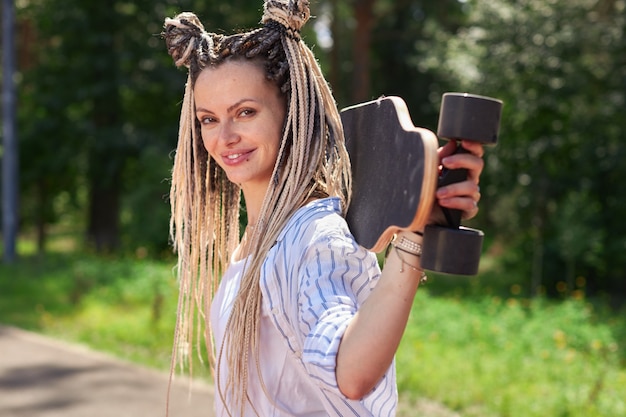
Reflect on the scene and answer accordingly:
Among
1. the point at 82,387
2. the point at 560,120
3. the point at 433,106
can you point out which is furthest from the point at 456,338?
the point at 433,106

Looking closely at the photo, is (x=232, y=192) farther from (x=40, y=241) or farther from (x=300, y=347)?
(x=40, y=241)

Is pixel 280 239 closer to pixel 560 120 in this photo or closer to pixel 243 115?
pixel 243 115

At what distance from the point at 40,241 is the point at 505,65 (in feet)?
35.0

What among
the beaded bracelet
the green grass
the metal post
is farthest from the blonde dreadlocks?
the metal post

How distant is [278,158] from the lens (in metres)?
1.62

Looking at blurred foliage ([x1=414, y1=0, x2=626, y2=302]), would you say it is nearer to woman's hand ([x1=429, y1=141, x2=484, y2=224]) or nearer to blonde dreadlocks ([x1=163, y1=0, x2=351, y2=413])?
blonde dreadlocks ([x1=163, y1=0, x2=351, y2=413])

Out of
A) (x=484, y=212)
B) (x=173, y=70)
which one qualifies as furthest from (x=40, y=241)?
(x=484, y=212)

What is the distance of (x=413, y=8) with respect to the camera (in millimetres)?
20438

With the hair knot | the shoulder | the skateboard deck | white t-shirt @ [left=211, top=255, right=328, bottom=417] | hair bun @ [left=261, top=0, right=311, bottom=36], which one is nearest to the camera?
the skateboard deck

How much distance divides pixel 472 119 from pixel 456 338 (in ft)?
19.3

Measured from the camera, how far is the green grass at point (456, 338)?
525 cm

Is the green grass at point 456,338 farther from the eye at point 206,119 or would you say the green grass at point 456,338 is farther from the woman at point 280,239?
the eye at point 206,119

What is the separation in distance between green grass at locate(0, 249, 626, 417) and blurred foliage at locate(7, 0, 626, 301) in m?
1.55

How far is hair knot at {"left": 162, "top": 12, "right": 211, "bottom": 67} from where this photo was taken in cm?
176
